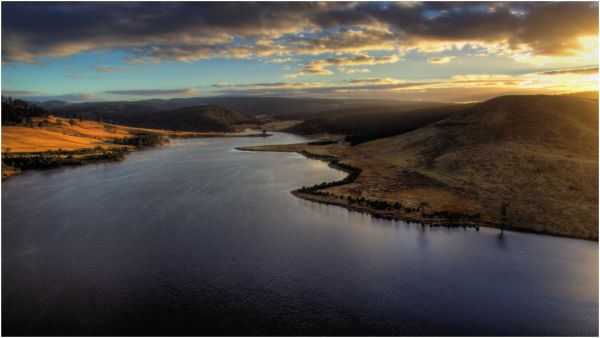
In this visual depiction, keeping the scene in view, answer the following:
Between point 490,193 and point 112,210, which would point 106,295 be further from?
point 490,193

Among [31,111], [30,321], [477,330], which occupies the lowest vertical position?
[477,330]

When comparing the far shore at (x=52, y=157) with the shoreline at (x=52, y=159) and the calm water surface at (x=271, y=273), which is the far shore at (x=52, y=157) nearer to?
the shoreline at (x=52, y=159)

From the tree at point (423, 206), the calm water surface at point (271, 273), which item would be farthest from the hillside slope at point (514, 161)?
→ the calm water surface at point (271, 273)

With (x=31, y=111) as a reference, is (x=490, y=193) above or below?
below

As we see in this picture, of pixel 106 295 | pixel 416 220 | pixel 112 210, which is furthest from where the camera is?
pixel 112 210

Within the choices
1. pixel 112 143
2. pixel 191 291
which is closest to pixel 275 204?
pixel 191 291

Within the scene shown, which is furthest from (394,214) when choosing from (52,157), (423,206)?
(52,157)
